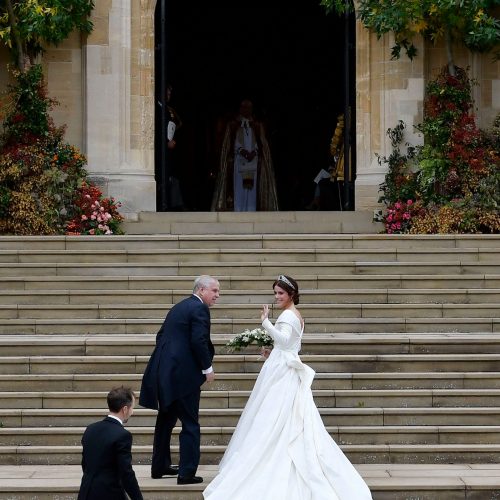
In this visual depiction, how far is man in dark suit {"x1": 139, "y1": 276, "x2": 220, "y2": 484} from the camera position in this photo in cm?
1100

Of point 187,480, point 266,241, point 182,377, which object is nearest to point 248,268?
point 266,241

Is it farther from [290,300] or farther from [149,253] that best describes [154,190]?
[290,300]

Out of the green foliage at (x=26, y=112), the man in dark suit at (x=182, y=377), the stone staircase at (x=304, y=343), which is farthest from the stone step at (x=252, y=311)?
the green foliage at (x=26, y=112)

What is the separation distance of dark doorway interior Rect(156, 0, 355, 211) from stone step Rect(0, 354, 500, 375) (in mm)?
12823

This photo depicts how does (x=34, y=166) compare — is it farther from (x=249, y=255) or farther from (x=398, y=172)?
(x=398, y=172)

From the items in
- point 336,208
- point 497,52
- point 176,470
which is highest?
point 497,52

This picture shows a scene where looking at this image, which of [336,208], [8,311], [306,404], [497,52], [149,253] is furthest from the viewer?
[336,208]

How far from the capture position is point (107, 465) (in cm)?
835

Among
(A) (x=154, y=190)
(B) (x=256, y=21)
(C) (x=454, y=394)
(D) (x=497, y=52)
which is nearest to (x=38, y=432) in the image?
(C) (x=454, y=394)

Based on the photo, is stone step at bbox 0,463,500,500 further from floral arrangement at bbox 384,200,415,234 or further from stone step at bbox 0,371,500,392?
floral arrangement at bbox 384,200,415,234

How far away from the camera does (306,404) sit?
10.8 metres

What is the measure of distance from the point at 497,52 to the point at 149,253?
5906 mm

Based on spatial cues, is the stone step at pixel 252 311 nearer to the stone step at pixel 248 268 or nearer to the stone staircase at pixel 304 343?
the stone staircase at pixel 304 343

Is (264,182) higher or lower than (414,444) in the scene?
higher
